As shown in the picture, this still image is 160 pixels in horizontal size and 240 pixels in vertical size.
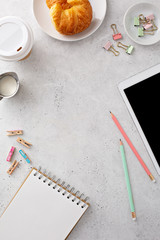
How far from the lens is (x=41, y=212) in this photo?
844mm

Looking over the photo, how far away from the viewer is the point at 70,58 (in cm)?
90

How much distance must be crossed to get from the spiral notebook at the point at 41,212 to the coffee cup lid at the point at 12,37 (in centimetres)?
41

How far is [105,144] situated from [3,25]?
516mm

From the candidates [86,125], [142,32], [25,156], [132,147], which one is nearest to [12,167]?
[25,156]

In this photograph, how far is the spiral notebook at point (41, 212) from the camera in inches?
32.9

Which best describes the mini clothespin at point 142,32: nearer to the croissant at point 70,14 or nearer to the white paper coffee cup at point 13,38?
the croissant at point 70,14

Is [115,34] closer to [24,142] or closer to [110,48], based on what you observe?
[110,48]

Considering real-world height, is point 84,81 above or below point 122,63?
below

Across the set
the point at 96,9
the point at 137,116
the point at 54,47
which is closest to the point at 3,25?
the point at 54,47

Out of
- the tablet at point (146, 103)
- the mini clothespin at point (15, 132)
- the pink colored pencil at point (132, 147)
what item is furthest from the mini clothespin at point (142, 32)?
the mini clothespin at point (15, 132)

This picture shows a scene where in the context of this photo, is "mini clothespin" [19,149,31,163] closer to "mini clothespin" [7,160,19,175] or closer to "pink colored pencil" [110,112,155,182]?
"mini clothespin" [7,160,19,175]

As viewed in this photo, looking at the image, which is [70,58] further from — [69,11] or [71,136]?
[71,136]

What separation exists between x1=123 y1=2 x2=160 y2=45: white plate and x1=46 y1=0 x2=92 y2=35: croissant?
5.5 inches

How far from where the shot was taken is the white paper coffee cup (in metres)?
0.82
